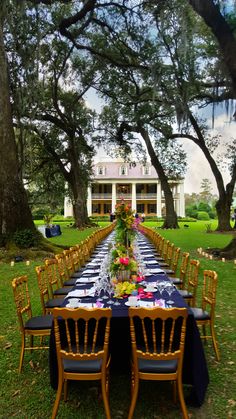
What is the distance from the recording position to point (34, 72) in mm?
13398

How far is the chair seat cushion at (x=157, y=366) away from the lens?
2.73 meters

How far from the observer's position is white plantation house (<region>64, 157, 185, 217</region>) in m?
47.0

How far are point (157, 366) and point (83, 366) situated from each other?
583mm

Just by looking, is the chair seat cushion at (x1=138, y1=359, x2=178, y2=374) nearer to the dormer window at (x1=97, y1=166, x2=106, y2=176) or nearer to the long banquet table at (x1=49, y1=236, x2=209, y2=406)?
the long banquet table at (x1=49, y1=236, x2=209, y2=406)

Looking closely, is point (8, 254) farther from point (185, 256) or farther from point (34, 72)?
point (34, 72)

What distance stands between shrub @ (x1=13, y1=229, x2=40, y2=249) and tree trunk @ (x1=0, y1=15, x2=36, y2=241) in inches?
5.6

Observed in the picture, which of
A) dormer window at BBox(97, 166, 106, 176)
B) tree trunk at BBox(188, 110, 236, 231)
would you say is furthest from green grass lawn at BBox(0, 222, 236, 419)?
dormer window at BBox(97, 166, 106, 176)

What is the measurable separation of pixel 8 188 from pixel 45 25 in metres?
7.38

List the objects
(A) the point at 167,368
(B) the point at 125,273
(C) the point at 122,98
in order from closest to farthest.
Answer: (A) the point at 167,368
(B) the point at 125,273
(C) the point at 122,98

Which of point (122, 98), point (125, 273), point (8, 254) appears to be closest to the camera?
point (125, 273)

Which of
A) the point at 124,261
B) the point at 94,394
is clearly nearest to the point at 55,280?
the point at 124,261

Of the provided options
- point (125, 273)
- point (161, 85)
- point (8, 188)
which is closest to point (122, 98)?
point (161, 85)

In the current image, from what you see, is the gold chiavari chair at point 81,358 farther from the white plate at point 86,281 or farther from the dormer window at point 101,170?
the dormer window at point 101,170

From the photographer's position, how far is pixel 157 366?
2760 mm
